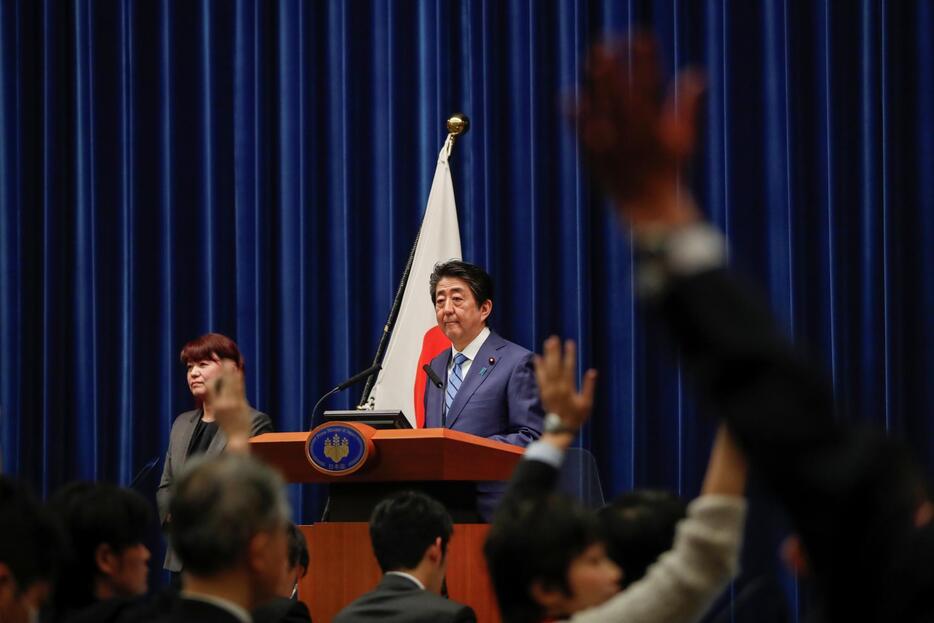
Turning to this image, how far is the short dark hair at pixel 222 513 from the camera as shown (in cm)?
160

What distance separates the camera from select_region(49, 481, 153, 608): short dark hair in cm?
208

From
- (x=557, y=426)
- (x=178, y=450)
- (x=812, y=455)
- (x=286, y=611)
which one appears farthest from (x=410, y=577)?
(x=178, y=450)

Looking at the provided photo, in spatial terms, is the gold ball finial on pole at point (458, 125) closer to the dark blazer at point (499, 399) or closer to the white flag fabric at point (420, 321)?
the white flag fabric at point (420, 321)

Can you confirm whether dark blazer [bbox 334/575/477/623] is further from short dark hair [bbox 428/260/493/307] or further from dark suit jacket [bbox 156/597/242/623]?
short dark hair [bbox 428/260/493/307]

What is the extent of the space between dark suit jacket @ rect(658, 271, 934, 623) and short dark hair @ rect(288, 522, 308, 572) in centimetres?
262

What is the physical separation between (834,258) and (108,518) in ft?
14.7

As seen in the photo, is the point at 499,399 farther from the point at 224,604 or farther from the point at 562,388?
the point at 224,604

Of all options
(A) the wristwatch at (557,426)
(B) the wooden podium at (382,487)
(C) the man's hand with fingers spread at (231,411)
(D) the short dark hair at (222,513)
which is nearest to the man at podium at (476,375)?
(B) the wooden podium at (382,487)

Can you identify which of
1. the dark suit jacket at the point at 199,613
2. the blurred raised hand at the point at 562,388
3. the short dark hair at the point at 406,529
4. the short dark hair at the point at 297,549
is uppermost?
the blurred raised hand at the point at 562,388

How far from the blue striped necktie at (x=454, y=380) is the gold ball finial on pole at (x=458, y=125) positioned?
162 centimetres

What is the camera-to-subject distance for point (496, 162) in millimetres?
6441

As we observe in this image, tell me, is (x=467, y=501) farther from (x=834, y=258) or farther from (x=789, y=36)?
(x=789, y=36)

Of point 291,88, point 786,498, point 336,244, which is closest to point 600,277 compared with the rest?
point 336,244

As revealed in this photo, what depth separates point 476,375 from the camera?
472 cm
